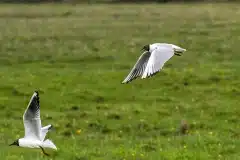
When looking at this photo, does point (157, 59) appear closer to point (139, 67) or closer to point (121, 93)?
point (139, 67)

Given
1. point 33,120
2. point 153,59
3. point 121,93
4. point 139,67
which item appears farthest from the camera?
point 121,93


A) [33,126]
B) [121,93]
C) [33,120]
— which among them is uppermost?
[33,120]

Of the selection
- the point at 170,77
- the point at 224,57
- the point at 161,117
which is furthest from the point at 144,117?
the point at 224,57

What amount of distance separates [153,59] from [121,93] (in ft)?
38.7

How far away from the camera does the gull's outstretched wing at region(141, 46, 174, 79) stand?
368 inches

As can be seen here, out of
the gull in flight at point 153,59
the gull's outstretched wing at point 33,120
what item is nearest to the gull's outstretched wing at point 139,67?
the gull in flight at point 153,59

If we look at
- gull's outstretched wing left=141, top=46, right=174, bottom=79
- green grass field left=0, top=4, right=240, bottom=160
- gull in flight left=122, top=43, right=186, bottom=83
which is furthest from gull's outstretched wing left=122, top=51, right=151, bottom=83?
green grass field left=0, top=4, right=240, bottom=160

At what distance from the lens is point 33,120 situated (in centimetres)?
1071

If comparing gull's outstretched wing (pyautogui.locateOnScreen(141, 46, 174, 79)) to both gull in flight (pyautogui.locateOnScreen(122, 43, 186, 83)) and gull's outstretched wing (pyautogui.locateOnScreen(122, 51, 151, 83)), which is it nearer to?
gull in flight (pyautogui.locateOnScreen(122, 43, 186, 83))

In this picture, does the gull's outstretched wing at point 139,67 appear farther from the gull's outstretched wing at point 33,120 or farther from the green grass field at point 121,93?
the green grass field at point 121,93

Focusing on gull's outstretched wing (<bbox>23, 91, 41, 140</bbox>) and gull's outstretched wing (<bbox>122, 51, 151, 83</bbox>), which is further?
gull's outstretched wing (<bbox>23, 91, 41, 140</bbox>)

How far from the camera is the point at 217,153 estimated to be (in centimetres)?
1187

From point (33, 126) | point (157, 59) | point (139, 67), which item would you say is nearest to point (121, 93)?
point (33, 126)

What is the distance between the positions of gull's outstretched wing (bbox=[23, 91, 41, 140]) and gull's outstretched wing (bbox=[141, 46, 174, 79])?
83.8 inches
